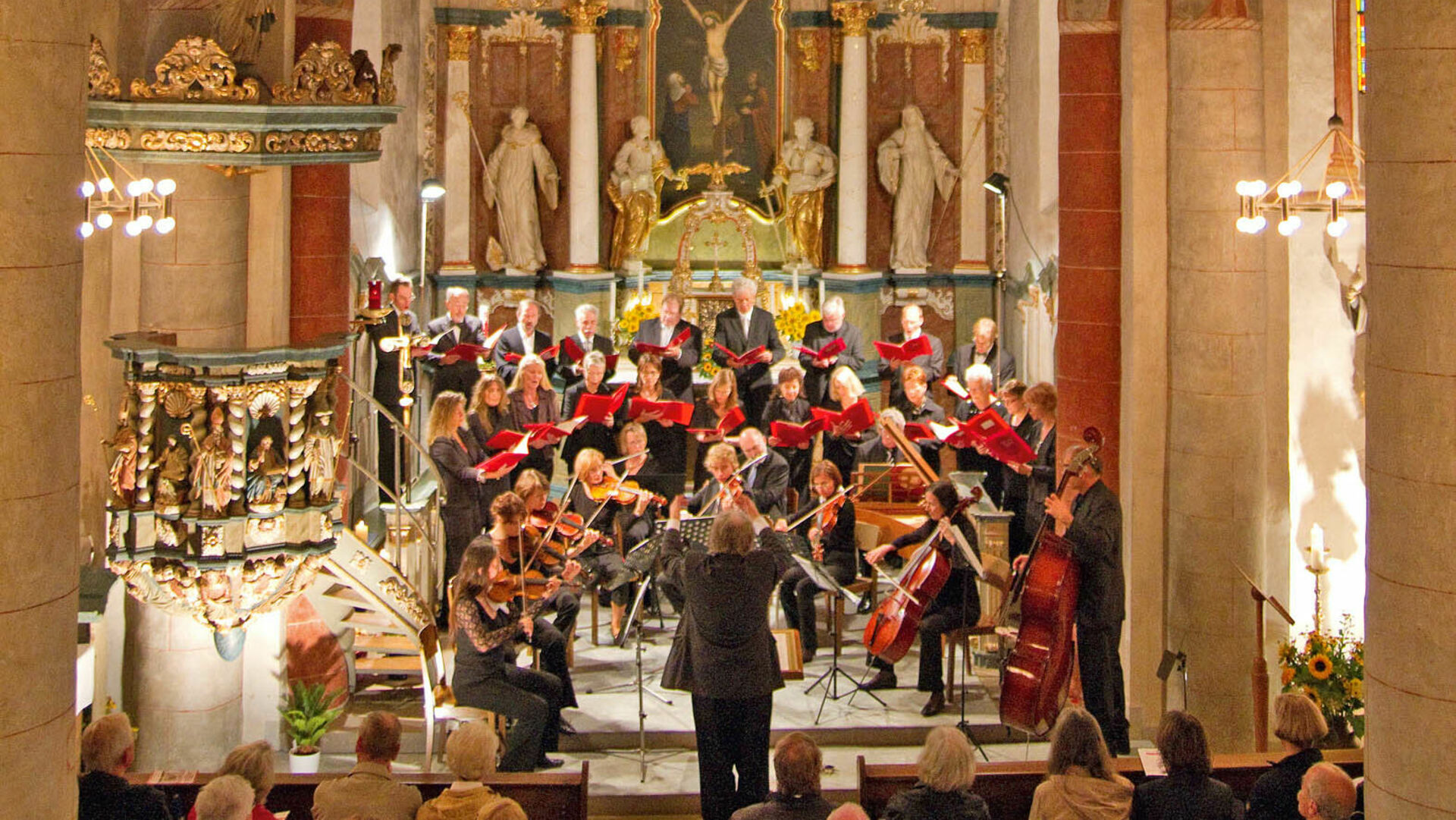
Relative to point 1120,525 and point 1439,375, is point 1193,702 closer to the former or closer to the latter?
point 1120,525

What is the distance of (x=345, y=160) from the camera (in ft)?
27.8

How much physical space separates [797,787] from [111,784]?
2.26 metres

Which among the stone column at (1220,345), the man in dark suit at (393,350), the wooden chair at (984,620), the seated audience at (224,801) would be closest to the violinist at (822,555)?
the wooden chair at (984,620)

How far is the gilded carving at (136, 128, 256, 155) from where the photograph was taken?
7.94m

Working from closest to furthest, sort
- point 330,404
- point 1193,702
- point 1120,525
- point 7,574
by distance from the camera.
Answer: point 7,574
point 330,404
point 1120,525
point 1193,702

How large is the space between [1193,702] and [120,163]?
19.2 ft

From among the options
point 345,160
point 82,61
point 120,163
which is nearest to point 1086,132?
point 345,160

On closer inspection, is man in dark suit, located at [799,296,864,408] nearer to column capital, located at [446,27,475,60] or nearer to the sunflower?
column capital, located at [446,27,475,60]

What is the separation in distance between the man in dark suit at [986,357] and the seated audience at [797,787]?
718 centimetres

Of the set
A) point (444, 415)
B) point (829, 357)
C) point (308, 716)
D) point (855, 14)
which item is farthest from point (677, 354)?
point (855, 14)

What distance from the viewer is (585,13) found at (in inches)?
663

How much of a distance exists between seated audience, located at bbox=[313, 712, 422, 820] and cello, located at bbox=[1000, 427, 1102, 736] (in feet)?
10.4

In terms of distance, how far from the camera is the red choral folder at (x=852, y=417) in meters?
11.4

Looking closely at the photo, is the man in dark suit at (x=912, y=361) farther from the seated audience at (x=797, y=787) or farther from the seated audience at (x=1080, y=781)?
the seated audience at (x=1080, y=781)
